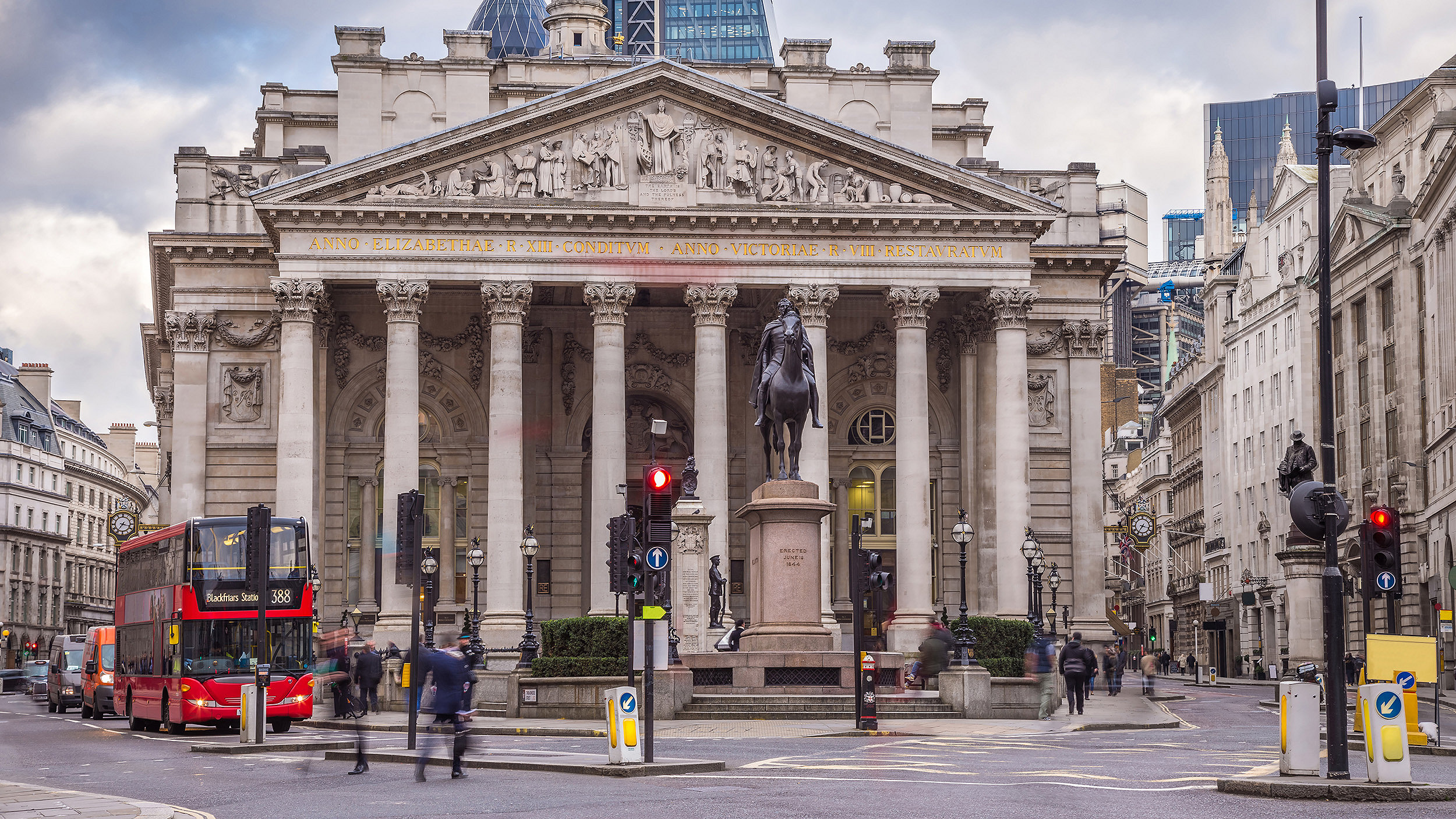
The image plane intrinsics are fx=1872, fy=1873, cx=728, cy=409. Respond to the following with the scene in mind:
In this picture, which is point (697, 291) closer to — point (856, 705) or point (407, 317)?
point (407, 317)

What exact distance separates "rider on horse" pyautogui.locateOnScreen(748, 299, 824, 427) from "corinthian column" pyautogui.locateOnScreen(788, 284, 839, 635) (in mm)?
18386

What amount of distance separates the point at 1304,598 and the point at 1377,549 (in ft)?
190

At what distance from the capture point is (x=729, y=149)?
62969mm

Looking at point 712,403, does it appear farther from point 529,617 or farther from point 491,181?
point 491,181

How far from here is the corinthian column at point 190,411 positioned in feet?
219

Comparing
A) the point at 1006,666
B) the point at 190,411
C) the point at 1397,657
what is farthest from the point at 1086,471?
the point at 1397,657

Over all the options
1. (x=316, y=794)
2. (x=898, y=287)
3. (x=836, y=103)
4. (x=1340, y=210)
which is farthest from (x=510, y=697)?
(x=1340, y=210)

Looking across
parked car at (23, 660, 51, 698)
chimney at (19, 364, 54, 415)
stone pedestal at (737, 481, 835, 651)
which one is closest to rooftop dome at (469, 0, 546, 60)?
chimney at (19, 364, 54, 415)

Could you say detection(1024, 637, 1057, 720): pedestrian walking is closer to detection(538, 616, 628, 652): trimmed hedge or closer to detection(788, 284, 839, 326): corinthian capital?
detection(538, 616, 628, 652): trimmed hedge

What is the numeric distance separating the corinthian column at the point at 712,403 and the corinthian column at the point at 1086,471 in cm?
1409

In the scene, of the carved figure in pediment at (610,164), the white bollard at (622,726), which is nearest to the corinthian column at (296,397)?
the carved figure in pediment at (610,164)

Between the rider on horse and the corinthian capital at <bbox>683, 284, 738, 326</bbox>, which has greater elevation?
the corinthian capital at <bbox>683, 284, 738, 326</bbox>

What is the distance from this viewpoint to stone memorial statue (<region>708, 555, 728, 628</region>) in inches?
1885

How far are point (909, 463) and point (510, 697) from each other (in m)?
22.0
